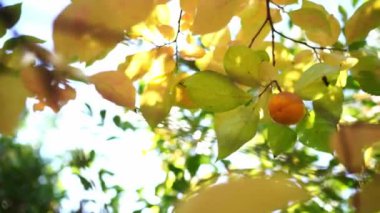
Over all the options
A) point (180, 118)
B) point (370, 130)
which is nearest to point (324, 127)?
point (370, 130)

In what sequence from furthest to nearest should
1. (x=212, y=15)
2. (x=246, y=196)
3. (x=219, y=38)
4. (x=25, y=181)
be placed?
(x=25, y=181) → (x=219, y=38) → (x=212, y=15) → (x=246, y=196)

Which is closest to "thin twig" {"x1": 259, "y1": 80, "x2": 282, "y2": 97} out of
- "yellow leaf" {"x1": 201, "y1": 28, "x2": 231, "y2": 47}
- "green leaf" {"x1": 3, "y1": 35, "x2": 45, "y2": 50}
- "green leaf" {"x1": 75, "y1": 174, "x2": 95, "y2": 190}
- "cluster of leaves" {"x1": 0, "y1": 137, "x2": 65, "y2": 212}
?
"yellow leaf" {"x1": 201, "y1": 28, "x2": 231, "y2": 47}

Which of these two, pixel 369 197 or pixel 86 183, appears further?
pixel 86 183

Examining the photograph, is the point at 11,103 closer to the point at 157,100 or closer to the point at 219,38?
the point at 157,100

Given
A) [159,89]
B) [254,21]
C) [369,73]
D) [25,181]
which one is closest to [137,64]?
[159,89]

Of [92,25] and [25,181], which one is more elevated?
[92,25]
